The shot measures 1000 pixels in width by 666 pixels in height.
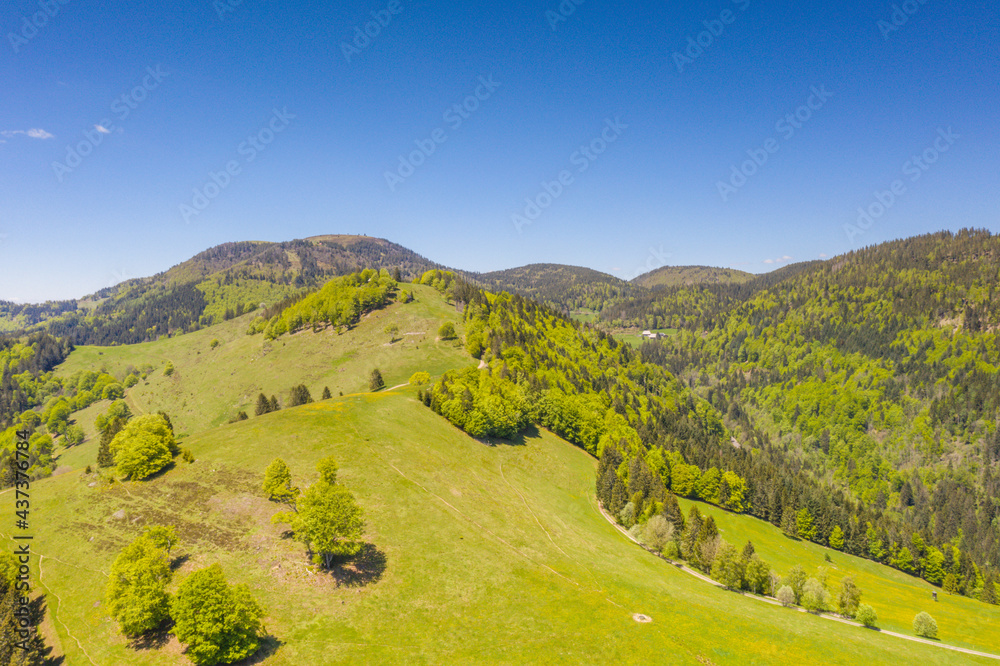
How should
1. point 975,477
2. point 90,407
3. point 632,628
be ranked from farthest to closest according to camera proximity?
point 975,477 → point 90,407 → point 632,628

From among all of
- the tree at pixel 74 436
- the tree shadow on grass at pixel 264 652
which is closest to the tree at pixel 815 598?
the tree shadow on grass at pixel 264 652

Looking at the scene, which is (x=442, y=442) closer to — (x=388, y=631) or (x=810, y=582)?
(x=388, y=631)

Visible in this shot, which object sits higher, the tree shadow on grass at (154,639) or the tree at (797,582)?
the tree shadow on grass at (154,639)

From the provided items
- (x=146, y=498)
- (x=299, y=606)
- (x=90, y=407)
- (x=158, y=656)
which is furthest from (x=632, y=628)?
(x=90, y=407)

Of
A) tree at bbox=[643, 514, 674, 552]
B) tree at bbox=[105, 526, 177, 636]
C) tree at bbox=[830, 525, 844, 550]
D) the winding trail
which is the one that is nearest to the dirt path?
tree at bbox=[643, 514, 674, 552]

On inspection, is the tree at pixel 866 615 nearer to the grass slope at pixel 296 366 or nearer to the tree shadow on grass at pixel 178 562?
the tree shadow on grass at pixel 178 562

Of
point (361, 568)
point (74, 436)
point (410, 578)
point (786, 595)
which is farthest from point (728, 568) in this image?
point (74, 436)

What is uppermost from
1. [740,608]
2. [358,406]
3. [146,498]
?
[358,406]
